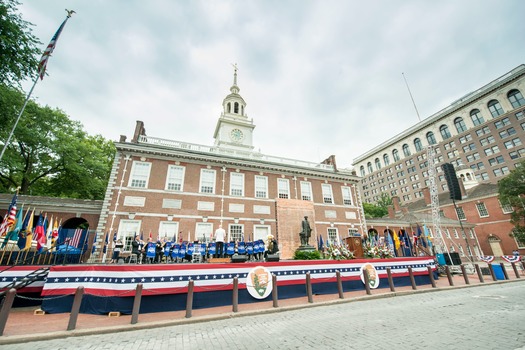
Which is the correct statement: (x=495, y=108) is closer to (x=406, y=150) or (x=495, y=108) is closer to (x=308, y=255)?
(x=406, y=150)

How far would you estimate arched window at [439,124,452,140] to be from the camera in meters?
59.8

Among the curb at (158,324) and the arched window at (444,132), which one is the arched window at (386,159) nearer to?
the arched window at (444,132)

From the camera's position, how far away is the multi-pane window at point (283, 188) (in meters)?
Answer: 22.4

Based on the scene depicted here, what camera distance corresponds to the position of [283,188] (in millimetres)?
22766

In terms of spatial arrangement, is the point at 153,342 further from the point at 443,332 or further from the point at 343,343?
the point at 443,332

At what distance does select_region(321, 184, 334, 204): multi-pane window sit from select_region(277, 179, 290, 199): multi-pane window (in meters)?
4.32

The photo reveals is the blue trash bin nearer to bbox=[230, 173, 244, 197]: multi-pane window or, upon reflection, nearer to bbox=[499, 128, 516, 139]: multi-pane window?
bbox=[230, 173, 244, 197]: multi-pane window

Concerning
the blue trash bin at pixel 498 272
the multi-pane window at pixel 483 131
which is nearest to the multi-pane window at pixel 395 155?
the multi-pane window at pixel 483 131

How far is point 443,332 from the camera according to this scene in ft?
16.5

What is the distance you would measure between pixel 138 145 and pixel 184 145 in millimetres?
3986

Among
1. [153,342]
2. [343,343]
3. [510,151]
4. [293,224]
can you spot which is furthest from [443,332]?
[510,151]

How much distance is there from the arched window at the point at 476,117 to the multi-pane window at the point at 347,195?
2067 inches

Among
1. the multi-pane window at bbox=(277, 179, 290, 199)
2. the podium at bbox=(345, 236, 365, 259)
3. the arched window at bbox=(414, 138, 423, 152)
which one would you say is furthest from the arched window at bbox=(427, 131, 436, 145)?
the podium at bbox=(345, 236, 365, 259)

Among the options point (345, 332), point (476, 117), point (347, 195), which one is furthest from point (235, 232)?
point (476, 117)
